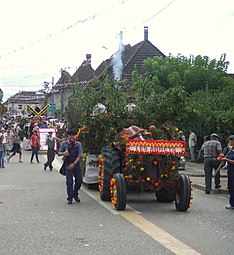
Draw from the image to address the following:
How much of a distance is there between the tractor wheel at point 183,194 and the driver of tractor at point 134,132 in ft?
4.43

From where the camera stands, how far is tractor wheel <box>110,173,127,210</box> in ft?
38.3

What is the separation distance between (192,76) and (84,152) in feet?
60.0

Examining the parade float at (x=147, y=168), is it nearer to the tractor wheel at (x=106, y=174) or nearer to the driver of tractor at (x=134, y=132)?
the tractor wheel at (x=106, y=174)

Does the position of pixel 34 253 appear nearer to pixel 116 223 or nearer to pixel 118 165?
pixel 116 223

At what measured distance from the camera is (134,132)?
13.0 meters

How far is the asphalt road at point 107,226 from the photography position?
27.3 ft

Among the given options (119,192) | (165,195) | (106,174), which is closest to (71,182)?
(106,174)

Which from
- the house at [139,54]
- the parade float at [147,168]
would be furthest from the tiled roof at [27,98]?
the parade float at [147,168]

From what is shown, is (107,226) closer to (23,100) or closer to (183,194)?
(183,194)

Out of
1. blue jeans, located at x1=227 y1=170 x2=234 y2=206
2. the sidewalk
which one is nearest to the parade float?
blue jeans, located at x1=227 y1=170 x2=234 y2=206

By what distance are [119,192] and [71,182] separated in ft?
6.12

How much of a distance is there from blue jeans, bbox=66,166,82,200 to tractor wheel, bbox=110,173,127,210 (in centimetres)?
149

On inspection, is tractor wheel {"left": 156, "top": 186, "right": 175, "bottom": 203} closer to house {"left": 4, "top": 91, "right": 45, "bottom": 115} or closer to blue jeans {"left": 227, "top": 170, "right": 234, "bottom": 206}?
blue jeans {"left": 227, "top": 170, "right": 234, "bottom": 206}

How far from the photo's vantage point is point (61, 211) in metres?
11.8
